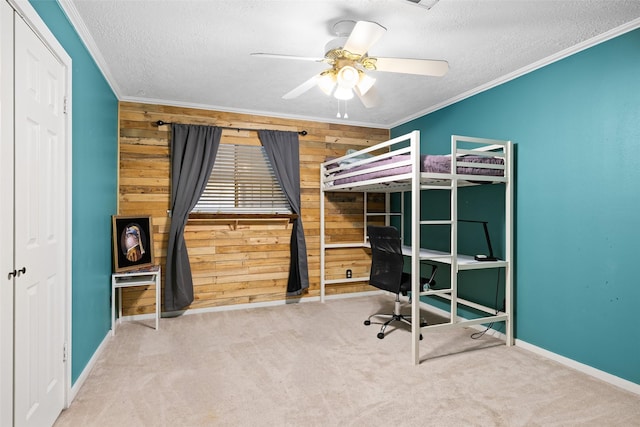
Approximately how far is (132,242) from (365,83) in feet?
9.13

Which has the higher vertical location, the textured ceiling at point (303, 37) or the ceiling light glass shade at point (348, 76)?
the textured ceiling at point (303, 37)

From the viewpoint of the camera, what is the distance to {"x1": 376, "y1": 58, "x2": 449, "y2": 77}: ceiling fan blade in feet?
7.38

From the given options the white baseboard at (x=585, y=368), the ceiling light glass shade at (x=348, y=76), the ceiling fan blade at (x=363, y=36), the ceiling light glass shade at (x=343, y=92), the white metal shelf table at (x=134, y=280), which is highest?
the ceiling fan blade at (x=363, y=36)

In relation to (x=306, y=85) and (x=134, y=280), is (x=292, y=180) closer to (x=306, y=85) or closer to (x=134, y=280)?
(x=306, y=85)

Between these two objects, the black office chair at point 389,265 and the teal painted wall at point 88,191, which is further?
the black office chair at point 389,265

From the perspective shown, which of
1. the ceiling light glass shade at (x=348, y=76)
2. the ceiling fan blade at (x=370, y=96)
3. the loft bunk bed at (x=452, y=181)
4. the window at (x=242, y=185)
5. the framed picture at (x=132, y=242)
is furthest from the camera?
the window at (x=242, y=185)

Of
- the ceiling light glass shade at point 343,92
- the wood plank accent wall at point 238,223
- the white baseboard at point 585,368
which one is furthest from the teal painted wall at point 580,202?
the wood plank accent wall at point 238,223

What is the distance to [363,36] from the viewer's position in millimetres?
1966

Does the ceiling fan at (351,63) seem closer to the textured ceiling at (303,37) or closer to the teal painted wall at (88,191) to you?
the textured ceiling at (303,37)

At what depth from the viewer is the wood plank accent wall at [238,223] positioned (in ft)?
12.8

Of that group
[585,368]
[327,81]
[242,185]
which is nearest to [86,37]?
[327,81]

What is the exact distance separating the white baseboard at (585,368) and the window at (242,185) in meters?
2.90

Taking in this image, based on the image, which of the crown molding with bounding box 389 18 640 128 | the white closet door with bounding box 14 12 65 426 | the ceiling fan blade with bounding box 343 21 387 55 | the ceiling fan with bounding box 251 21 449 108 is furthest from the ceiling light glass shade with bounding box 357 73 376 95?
the white closet door with bounding box 14 12 65 426

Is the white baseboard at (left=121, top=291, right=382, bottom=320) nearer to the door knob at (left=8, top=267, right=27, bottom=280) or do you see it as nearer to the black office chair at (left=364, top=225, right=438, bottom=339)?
the black office chair at (left=364, top=225, right=438, bottom=339)
